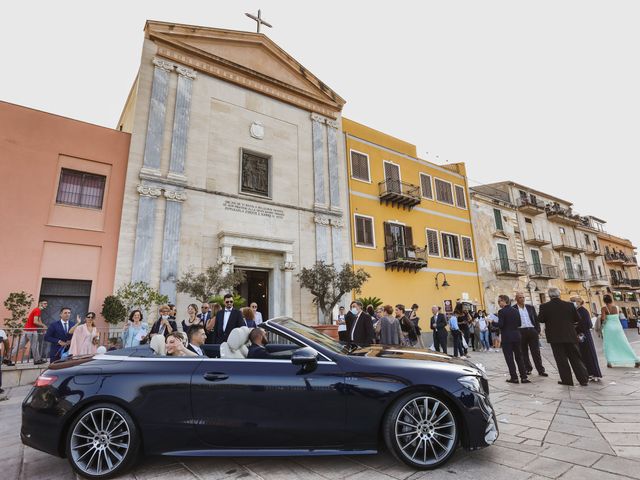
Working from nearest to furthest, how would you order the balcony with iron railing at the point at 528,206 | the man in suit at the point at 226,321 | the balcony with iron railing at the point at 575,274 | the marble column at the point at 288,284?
the man in suit at the point at 226,321
the marble column at the point at 288,284
the balcony with iron railing at the point at 528,206
the balcony with iron railing at the point at 575,274

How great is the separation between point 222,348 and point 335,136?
57.3 feet

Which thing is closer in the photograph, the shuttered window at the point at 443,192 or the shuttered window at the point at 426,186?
the shuttered window at the point at 426,186

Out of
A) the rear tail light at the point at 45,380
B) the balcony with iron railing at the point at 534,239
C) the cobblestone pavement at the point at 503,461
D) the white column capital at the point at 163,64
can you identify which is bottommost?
the cobblestone pavement at the point at 503,461

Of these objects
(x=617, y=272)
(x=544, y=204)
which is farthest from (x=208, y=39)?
(x=617, y=272)

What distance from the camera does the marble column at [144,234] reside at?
40.4 feet

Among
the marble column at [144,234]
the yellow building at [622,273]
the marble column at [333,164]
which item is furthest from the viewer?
the yellow building at [622,273]

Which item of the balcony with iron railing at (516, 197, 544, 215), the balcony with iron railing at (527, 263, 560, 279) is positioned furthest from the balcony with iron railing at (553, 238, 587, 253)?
the balcony with iron railing at (516, 197, 544, 215)

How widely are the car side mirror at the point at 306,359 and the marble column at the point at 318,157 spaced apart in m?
14.5

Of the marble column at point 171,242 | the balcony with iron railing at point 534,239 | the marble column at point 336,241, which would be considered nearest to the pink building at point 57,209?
the marble column at point 171,242

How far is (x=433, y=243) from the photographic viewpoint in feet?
70.8

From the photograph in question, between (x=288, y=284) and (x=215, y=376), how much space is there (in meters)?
12.1

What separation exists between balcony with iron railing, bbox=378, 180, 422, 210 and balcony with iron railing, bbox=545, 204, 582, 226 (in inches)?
689

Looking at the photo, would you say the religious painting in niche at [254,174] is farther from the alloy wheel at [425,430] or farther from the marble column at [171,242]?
the alloy wheel at [425,430]

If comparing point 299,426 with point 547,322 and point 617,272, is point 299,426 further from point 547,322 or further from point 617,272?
point 617,272
